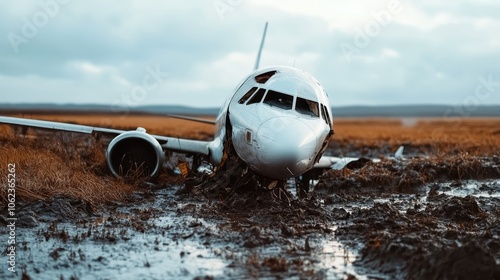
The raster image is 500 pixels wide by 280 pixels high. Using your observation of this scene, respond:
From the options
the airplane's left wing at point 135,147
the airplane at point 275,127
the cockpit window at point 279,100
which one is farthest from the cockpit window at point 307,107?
the airplane's left wing at point 135,147

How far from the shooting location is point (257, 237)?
28.2ft

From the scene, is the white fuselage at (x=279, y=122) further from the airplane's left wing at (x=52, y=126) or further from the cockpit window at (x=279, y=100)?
the airplane's left wing at (x=52, y=126)

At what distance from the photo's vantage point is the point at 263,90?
39.6ft

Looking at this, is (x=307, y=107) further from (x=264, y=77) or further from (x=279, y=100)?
(x=264, y=77)

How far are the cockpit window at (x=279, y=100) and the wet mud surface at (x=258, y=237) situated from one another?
1.63m

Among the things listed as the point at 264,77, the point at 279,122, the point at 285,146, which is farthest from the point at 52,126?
the point at 285,146

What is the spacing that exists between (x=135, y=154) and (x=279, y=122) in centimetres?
629

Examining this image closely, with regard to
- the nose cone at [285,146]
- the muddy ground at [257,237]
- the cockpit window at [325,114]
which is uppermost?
the cockpit window at [325,114]

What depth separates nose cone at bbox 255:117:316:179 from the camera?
1017cm

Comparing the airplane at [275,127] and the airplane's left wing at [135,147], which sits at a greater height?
the airplane at [275,127]

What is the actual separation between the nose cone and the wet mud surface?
0.73 m

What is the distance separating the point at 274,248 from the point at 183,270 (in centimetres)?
147

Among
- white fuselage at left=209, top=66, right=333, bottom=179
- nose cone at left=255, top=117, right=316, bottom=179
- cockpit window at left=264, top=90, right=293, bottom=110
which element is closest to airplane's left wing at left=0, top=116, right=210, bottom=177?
white fuselage at left=209, top=66, right=333, bottom=179

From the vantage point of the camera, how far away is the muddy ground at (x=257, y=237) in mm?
6938
